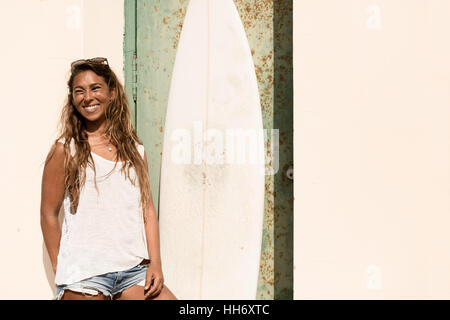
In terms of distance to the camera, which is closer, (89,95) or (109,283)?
(109,283)

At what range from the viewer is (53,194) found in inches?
68.9

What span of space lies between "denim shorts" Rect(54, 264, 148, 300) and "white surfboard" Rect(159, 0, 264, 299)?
21.9 inches

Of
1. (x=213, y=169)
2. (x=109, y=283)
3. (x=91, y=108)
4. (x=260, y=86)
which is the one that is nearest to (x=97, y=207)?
(x=109, y=283)

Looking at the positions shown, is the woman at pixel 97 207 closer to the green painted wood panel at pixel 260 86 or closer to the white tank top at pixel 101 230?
the white tank top at pixel 101 230

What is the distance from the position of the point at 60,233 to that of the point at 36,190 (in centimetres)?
48

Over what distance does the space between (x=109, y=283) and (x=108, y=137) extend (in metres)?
0.60

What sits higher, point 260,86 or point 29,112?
point 260,86

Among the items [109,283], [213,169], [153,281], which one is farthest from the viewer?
[213,169]

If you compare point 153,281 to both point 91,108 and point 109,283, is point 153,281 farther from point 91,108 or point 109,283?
point 91,108
